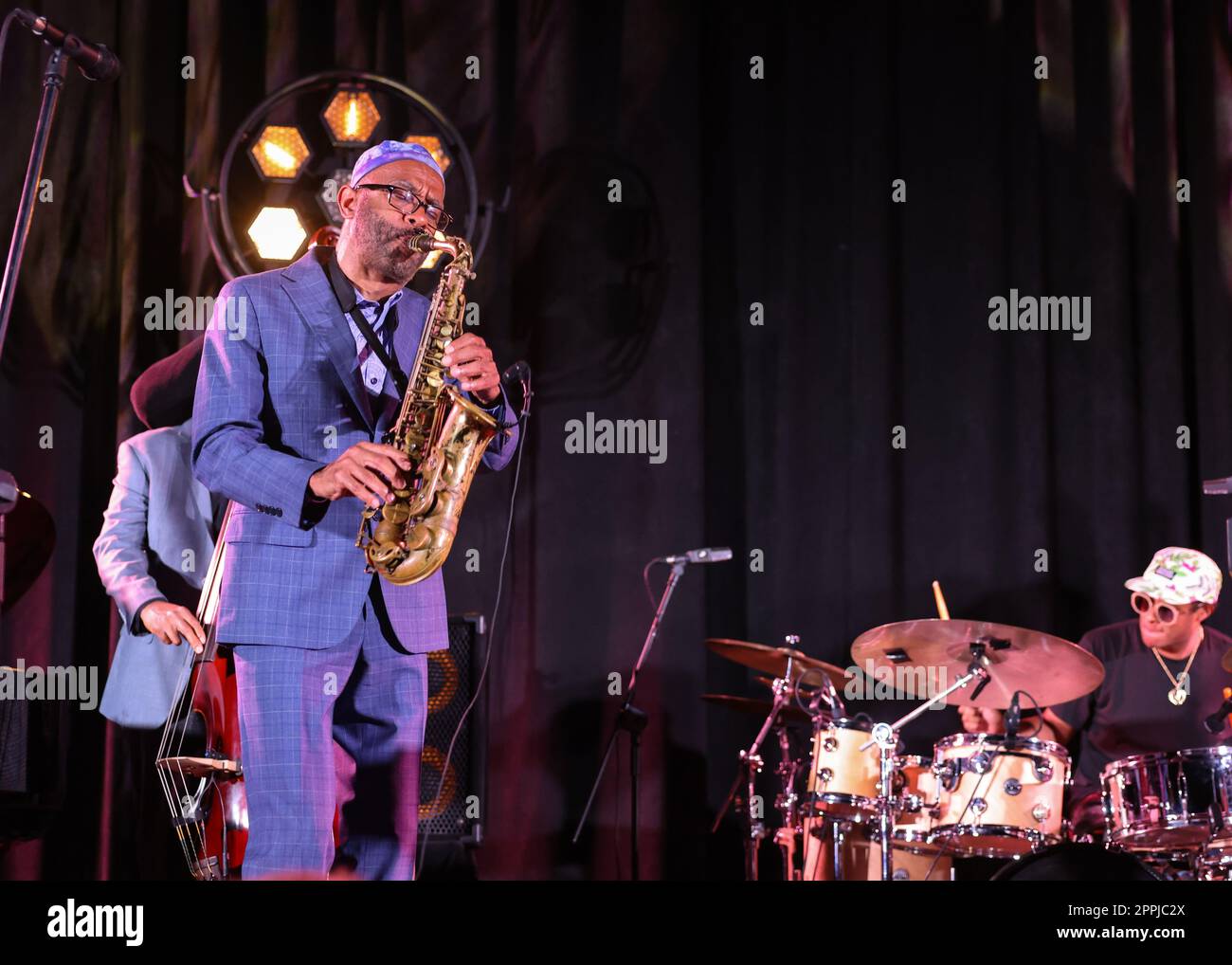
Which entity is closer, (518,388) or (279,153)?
(518,388)

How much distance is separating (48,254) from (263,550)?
286 centimetres

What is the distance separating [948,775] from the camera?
17.3 feet

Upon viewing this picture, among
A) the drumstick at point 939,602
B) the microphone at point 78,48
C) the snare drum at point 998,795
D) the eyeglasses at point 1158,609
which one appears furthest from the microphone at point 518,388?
the eyeglasses at point 1158,609

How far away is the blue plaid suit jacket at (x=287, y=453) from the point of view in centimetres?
345

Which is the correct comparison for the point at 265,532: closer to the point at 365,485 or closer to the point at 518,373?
the point at 365,485

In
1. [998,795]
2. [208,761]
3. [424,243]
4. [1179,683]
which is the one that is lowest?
[998,795]

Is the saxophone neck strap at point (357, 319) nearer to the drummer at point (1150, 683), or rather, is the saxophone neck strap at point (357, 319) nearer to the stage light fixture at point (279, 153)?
the stage light fixture at point (279, 153)

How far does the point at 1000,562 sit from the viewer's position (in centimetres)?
620

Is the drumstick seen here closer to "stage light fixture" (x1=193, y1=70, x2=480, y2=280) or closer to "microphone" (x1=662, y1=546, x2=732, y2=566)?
"microphone" (x1=662, y1=546, x2=732, y2=566)

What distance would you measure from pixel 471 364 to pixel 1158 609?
3329 millimetres

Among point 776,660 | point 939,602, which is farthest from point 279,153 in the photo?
point 939,602

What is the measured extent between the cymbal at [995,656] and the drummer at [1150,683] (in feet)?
1.47

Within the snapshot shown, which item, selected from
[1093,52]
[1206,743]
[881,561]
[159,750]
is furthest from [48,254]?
[1206,743]
